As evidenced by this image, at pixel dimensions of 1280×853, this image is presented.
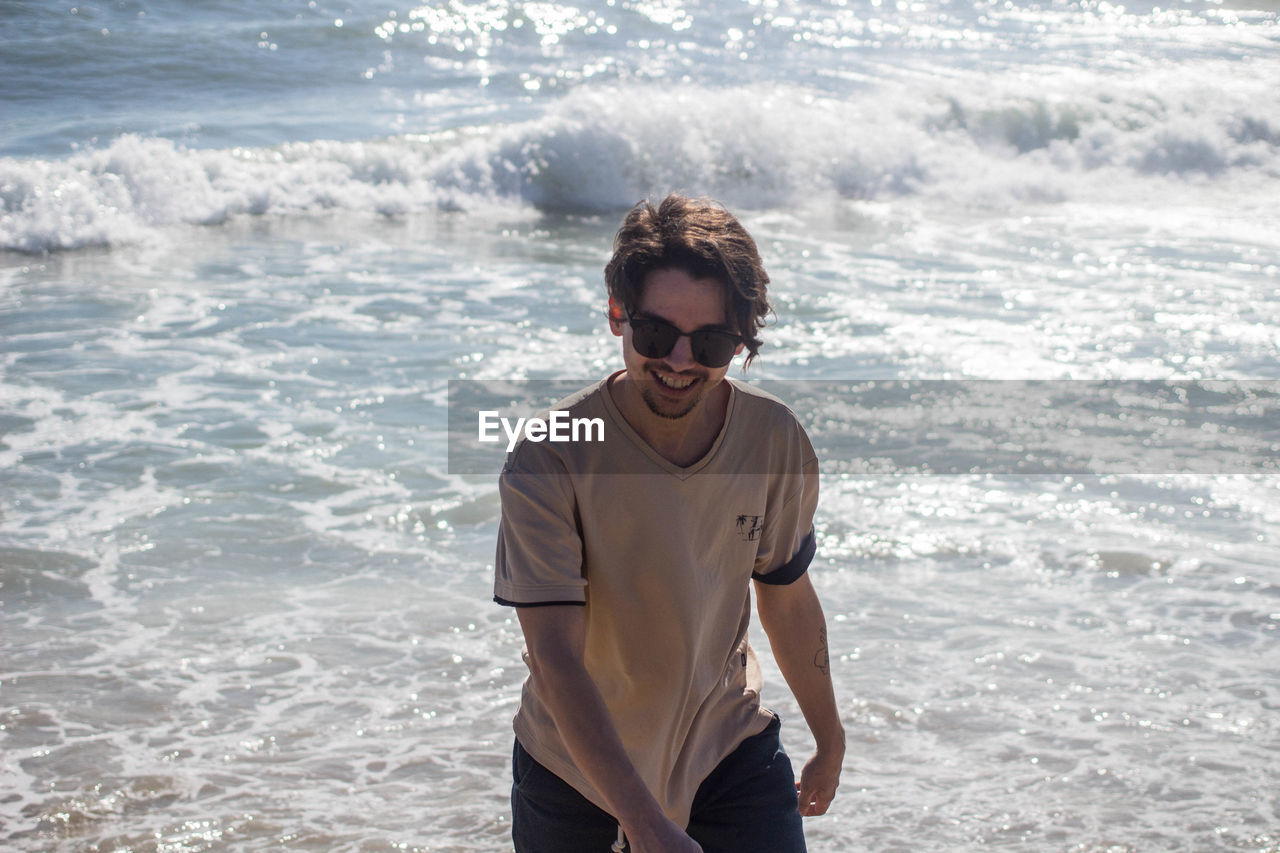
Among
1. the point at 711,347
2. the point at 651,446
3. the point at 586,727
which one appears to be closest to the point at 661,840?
the point at 586,727

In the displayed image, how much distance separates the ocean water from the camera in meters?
4.50

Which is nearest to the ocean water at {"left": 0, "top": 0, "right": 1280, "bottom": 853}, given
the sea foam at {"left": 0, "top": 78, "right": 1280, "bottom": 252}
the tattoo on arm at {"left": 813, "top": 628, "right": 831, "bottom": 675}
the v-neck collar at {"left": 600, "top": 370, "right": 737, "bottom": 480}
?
the sea foam at {"left": 0, "top": 78, "right": 1280, "bottom": 252}

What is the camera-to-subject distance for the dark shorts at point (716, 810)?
2.30 meters

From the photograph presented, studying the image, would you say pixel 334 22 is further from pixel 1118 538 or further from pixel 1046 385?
pixel 1118 538

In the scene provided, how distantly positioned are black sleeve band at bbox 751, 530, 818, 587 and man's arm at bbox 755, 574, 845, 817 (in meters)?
0.03

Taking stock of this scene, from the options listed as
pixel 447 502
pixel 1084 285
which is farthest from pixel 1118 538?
pixel 1084 285

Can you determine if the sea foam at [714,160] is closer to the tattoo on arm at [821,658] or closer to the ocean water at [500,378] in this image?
the ocean water at [500,378]

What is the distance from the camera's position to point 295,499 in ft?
23.1

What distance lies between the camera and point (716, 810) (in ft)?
7.96

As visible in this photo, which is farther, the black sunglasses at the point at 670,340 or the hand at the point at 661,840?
the black sunglasses at the point at 670,340

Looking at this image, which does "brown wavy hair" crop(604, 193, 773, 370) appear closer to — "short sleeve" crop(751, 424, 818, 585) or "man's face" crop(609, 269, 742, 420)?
"man's face" crop(609, 269, 742, 420)

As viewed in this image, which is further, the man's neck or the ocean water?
the ocean water

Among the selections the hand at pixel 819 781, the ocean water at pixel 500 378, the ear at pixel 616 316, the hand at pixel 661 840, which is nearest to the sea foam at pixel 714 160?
the ocean water at pixel 500 378

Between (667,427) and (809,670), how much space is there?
64cm
